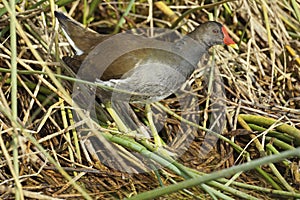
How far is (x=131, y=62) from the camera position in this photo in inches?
109

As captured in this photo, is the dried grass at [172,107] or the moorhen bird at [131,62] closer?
the dried grass at [172,107]

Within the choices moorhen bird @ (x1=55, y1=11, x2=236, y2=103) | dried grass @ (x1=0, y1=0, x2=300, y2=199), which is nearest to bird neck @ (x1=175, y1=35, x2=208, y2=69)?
moorhen bird @ (x1=55, y1=11, x2=236, y2=103)

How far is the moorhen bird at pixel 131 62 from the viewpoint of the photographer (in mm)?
2740

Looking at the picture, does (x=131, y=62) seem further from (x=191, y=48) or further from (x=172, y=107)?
(x=172, y=107)

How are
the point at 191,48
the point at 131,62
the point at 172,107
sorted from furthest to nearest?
1. the point at 172,107
2. the point at 191,48
3. the point at 131,62

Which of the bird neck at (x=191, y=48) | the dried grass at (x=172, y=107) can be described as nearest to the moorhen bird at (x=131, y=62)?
the bird neck at (x=191, y=48)

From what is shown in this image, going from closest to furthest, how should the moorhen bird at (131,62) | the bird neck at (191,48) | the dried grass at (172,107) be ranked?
the dried grass at (172,107)
the moorhen bird at (131,62)
the bird neck at (191,48)

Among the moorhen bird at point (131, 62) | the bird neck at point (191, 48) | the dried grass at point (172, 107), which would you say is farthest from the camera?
the bird neck at point (191, 48)

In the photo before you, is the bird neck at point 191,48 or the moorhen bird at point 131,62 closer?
Answer: the moorhen bird at point 131,62

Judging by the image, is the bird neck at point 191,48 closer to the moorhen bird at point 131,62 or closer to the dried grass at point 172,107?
the moorhen bird at point 131,62

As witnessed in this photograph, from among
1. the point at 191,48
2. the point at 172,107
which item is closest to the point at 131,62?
the point at 191,48

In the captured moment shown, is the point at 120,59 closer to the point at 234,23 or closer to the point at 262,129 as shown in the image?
the point at 262,129

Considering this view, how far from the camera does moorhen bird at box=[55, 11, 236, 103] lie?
8.99 feet

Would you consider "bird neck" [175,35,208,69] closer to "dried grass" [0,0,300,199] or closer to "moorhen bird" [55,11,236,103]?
"moorhen bird" [55,11,236,103]
